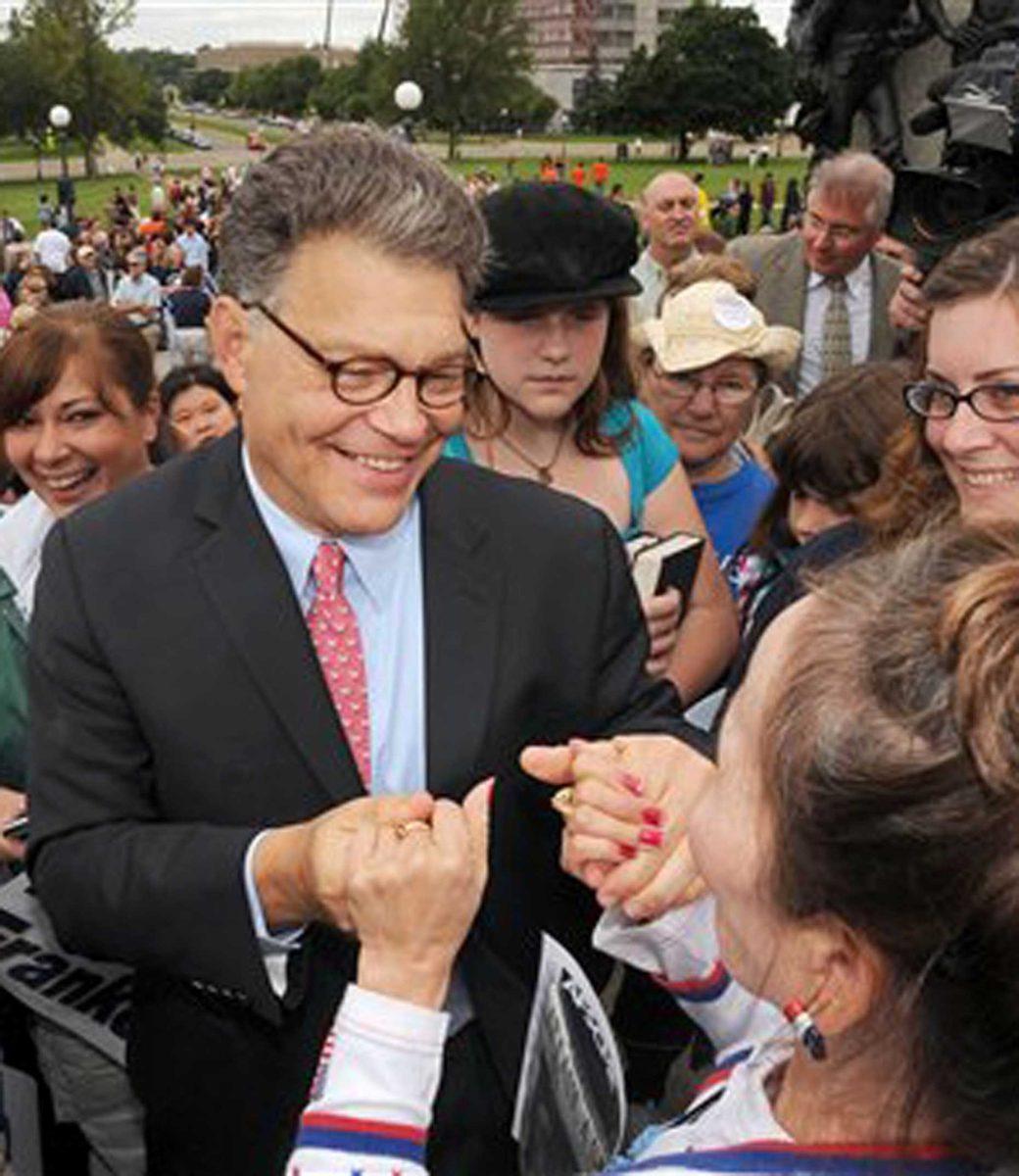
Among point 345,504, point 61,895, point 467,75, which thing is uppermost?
point 467,75

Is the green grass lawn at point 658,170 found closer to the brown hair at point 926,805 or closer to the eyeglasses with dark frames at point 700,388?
the eyeglasses with dark frames at point 700,388

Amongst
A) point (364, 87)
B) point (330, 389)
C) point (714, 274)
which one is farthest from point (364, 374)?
point (364, 87)

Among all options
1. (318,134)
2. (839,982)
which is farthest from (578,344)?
(839,982)

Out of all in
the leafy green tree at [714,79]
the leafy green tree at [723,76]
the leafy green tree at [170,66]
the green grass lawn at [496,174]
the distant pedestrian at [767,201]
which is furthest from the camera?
the leafy green tree at [170,66]

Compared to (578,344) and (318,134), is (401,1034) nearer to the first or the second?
(318,134)

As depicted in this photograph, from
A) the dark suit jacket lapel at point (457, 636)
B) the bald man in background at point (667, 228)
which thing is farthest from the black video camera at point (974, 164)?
the dark suit jacket lapel at point (457, 636)

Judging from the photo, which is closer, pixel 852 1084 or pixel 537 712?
pixel 852 1084

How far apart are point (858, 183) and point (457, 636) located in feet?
13.6

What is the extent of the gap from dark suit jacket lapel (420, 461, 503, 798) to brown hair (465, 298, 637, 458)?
0.99 metres

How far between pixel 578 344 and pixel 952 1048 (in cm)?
197

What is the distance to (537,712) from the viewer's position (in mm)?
1910

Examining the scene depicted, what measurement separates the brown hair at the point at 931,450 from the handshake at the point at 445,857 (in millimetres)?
809

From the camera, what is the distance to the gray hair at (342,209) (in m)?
1.71

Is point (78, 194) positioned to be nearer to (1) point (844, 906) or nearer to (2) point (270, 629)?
(2) point (270, 629)
